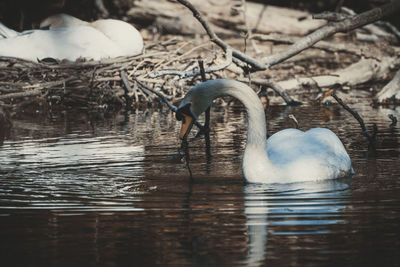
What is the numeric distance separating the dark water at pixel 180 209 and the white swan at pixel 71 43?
15.9 ft

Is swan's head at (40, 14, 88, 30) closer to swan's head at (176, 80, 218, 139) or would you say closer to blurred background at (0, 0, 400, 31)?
blurred background at (0, 0, 400, 31)

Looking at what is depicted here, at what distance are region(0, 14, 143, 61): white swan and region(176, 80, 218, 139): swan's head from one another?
27.3 feet

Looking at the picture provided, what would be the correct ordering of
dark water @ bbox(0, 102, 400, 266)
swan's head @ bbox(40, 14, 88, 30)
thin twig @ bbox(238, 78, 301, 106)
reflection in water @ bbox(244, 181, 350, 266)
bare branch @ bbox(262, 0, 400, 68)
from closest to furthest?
dark water @ bbox(0, 102, 400, 266), reflection in water @ bbox(244, 181, 350, 266), bare branch @ bbox(262, 0, 400, 68), thin twig @ bbox(238, 78, 301, 106), swan's head @ bbox(40, 14, 88, 30)

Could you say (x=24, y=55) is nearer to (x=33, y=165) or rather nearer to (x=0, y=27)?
(x=0, y=27)

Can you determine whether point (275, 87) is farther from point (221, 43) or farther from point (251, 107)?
point (251, 107)

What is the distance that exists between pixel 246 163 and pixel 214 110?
24.7 feet

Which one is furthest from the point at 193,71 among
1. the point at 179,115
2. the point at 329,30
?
the point at 329,30

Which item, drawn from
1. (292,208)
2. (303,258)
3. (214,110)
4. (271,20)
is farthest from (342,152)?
(271,20)

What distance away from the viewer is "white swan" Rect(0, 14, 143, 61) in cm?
1472

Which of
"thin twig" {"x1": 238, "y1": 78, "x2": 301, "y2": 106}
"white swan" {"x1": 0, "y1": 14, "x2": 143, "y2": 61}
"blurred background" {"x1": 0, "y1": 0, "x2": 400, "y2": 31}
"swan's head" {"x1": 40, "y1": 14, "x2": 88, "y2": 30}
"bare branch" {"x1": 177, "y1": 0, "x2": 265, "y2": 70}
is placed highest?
"blurred background" {"x1": 0, "y1": 0, "x2": 400, "y2": 31}

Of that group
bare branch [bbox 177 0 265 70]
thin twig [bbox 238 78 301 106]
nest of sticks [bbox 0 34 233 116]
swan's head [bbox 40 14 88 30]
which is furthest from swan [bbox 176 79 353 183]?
swan's head [bbox 40 14 88 30]

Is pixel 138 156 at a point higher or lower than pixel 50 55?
lower

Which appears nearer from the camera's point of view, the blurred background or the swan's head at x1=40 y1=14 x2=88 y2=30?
the swan's head at x1=40 y1=14 x2=88 y2=30

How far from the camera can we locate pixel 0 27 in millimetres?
15508
